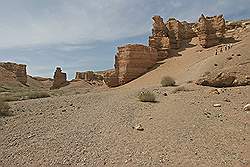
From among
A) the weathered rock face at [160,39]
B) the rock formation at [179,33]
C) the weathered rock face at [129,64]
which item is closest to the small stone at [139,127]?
the weathered rock face at [129,64]

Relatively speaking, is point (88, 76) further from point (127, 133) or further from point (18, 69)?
point (127, 133)

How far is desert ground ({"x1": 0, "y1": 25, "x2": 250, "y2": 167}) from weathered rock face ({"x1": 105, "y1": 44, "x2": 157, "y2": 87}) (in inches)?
457

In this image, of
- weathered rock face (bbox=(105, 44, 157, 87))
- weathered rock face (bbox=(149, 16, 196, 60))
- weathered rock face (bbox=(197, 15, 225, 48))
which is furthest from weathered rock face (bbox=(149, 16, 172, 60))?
weathered rock face (bbox=(197, 15, 225, 48))

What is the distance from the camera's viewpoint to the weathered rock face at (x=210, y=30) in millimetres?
31875

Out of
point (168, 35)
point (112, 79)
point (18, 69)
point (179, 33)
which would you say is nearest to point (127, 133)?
point (112, 79)

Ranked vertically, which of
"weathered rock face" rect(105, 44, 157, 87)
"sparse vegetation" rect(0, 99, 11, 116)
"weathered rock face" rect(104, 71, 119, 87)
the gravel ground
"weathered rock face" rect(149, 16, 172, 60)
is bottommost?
the gravel ground

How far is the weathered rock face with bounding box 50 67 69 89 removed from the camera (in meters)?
61.0

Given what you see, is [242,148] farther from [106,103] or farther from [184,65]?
[184,65]

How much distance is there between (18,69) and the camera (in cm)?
6825

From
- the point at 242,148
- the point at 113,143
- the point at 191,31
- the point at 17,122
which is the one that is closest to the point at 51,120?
the point at 17,122

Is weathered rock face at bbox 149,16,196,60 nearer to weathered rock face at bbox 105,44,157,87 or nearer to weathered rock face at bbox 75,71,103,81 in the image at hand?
weathered rock face at bbox 105,44,157,87

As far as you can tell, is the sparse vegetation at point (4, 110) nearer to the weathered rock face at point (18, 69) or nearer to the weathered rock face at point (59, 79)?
the weathered rock face at point (59, 79)

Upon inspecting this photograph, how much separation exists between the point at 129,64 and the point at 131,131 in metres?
18.8

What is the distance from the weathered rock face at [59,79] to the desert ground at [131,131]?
1719 inches
